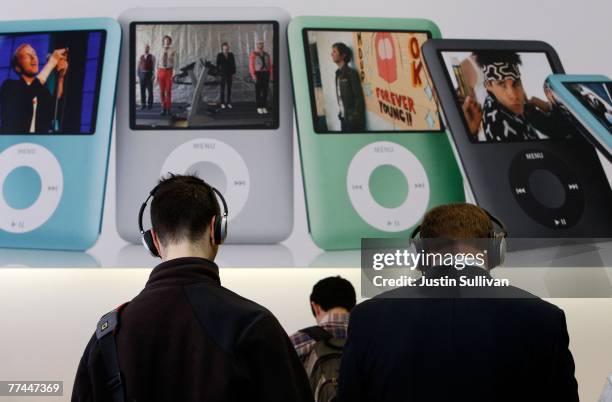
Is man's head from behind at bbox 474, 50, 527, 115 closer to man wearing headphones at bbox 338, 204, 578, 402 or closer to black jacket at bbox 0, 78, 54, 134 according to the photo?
man wearing headphones at bbox 338, 204, 578, 402

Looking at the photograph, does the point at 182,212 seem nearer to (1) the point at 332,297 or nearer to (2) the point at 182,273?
(2) the point at 182,273

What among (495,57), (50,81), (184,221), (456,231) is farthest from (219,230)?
(495,57)

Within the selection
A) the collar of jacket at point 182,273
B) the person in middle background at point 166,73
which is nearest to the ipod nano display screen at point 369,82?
the person in middle background at point 166,73

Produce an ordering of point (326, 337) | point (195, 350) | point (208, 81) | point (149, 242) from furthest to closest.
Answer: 1. point (208, 81)
2. point (326, 337)
3. point (149, 242)
4. point (195, 350)

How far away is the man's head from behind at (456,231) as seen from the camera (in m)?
1.27

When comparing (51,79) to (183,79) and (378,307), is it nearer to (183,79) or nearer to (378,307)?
(183,79)

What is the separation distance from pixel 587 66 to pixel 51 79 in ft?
4.93

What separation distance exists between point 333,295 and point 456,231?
77 centimetres

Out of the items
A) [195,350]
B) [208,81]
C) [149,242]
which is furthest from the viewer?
[208,81]

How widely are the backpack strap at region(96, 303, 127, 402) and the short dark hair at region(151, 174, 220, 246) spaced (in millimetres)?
139

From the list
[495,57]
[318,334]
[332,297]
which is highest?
[495,57]

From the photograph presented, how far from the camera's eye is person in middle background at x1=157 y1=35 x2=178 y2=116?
2.18 meters

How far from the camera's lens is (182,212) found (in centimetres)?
119

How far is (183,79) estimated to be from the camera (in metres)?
2.18
